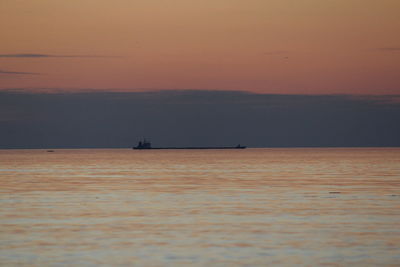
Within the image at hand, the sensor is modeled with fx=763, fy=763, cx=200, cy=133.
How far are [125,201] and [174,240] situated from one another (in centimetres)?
1968

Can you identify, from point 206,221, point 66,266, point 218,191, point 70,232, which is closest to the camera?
point 66,266

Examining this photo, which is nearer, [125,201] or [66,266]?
[66,266]

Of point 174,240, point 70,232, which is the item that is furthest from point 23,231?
point 174,240

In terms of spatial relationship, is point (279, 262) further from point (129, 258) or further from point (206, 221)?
point (206, 221)

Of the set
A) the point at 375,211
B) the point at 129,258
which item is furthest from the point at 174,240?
the point at 375,211

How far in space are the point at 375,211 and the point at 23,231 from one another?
792 inches

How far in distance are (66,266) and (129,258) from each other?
262 centimetres

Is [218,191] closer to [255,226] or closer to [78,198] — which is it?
[78,198]

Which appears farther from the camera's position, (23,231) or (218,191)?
(218,191)

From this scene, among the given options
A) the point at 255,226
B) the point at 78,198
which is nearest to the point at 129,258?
the point at 255,226

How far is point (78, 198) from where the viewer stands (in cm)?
5472

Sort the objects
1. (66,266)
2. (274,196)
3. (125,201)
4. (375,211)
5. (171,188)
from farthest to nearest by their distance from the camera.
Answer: (171,188)
(274,196)
(125,201)
(375,211)
(66,266)

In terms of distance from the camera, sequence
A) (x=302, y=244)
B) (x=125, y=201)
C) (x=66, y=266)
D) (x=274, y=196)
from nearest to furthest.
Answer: (x=66, y=266)
(x=302, y=244)
(x=125, y=201)
(x=274, y=196)

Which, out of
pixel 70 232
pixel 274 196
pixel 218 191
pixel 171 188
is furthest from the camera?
pixel 171 188
